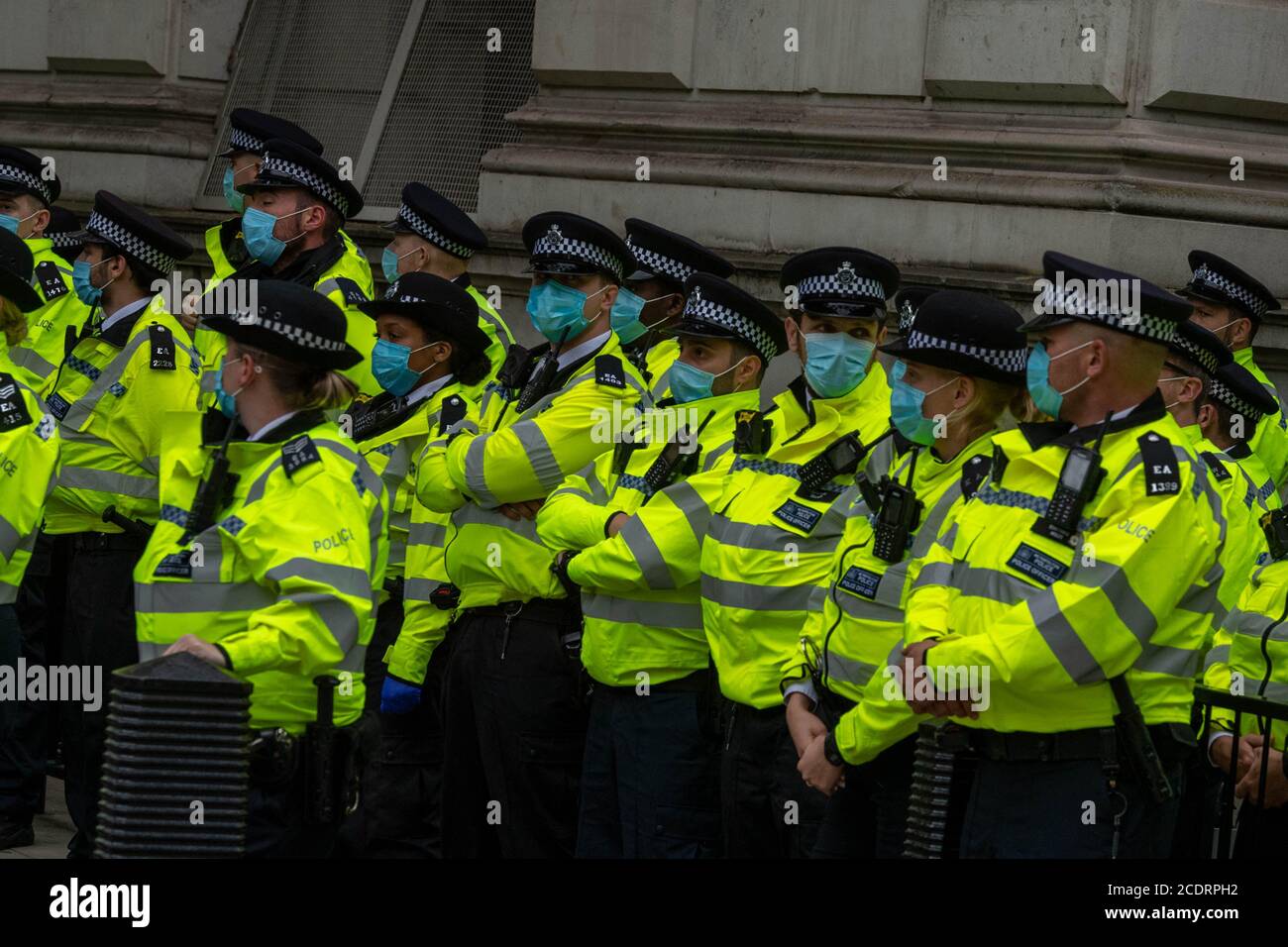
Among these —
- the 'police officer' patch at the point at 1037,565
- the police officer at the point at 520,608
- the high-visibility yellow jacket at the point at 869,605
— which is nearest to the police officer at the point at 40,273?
the police officer at the point at 520,608

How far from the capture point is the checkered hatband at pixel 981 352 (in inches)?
229

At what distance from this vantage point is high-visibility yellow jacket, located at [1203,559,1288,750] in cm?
652

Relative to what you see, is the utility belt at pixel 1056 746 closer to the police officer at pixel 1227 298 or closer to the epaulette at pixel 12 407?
the epaulette at pixel 12 407

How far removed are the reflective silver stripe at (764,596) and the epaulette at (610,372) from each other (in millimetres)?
1230

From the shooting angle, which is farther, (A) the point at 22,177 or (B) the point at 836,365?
(A) the point at 22,177

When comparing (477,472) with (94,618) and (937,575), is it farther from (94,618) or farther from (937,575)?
(937,575)

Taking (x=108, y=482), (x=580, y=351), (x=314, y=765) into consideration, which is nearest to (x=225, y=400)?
(x=314, y=765)

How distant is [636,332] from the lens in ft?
26.8

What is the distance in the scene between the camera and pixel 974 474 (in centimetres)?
548

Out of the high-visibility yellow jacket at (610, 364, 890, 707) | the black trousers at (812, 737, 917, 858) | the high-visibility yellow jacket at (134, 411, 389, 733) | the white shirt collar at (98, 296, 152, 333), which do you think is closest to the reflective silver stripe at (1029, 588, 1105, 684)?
the black trousers at (812, 737, 917, 858)

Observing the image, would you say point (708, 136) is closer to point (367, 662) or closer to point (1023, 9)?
point (1023, 9)

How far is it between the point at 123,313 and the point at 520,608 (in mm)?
2435

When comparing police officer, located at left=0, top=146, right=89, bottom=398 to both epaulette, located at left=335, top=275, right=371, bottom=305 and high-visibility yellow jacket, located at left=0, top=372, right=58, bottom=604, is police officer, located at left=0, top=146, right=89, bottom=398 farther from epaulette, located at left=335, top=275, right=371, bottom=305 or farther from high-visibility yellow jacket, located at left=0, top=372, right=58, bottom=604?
epaulette, located at left=335, top=275, right=371, bottom=305

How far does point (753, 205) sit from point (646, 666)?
3871mm
